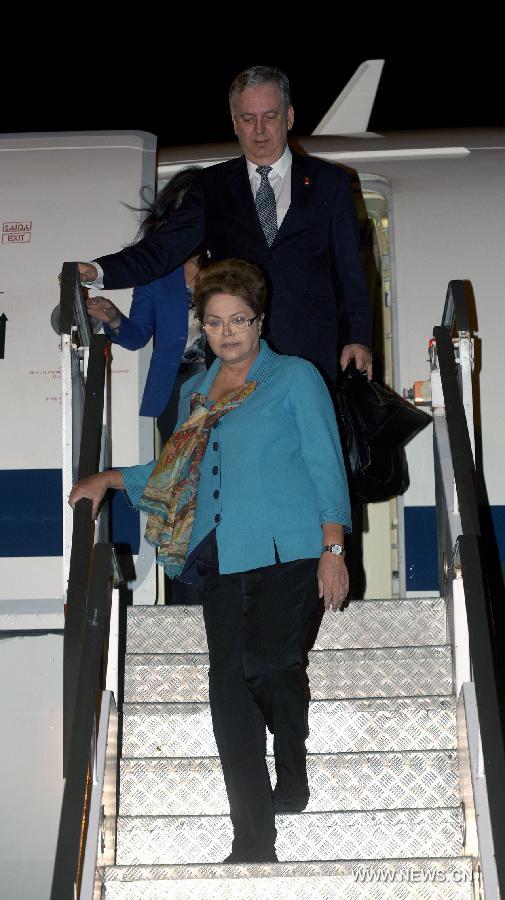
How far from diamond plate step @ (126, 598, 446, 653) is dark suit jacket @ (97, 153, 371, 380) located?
93 centimetres

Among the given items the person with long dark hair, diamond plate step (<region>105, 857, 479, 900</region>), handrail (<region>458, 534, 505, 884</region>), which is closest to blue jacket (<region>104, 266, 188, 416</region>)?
the person with long dark hair

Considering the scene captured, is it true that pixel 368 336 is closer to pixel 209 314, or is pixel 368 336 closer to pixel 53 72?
pixel 209 314

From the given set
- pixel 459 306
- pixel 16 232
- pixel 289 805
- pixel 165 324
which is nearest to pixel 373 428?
pixel 459 306

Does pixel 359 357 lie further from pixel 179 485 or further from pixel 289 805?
pixel 289 805

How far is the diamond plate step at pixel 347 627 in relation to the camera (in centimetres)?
454

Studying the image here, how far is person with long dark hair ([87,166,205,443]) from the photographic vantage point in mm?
5086

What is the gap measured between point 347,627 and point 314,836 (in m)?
0.99

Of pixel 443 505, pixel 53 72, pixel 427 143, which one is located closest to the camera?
pixel 443 505

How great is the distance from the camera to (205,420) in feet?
12.3

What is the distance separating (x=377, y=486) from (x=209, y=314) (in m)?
A: 1.12

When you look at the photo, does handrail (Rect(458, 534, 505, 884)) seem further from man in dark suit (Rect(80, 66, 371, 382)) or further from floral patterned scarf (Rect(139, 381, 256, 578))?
man in dark suit (Rect(80, 66, 371, 382))

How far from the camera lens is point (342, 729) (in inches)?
161

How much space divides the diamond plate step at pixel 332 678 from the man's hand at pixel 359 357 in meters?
1.04

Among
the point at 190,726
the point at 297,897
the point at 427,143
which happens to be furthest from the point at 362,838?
the point at 427,143
